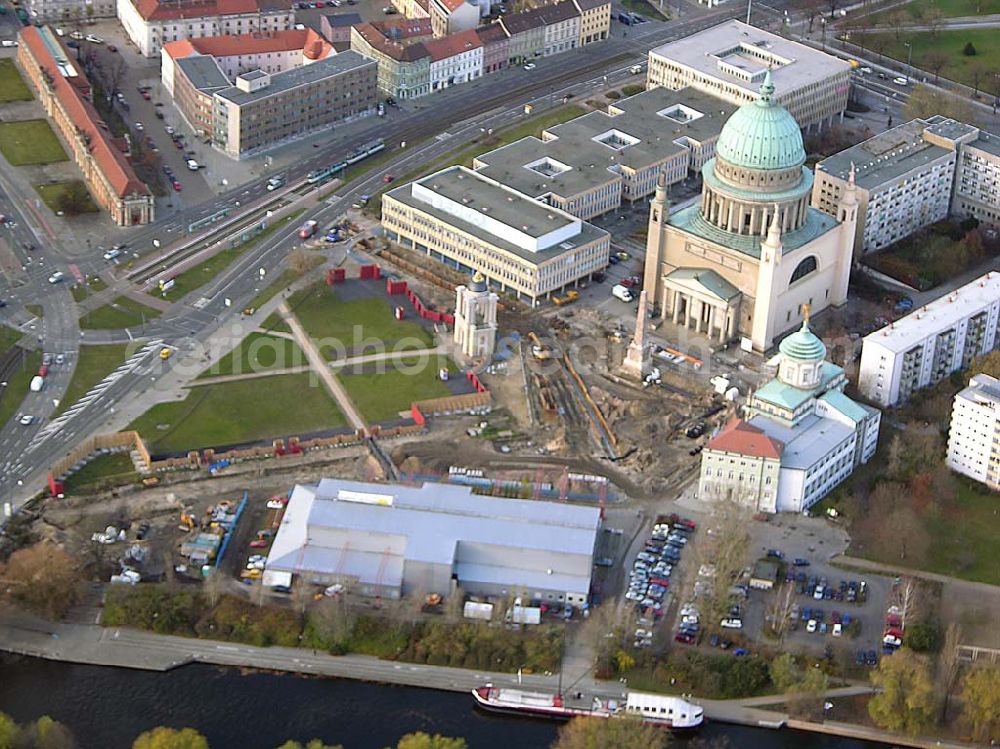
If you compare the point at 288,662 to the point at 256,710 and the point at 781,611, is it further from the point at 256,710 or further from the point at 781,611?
the point at 781,611

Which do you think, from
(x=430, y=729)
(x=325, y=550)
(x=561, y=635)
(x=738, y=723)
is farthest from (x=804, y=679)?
(x=325, y=550)

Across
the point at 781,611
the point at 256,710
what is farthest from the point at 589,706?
the point at 256,710

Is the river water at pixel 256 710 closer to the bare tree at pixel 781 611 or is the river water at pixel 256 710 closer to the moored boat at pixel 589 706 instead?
the moored boat at pixel 589 706

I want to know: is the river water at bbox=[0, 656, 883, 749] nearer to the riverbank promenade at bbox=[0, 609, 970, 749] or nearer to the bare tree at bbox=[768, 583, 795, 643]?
the riverbank promenade at bbox=[0, 609, 970, 749]

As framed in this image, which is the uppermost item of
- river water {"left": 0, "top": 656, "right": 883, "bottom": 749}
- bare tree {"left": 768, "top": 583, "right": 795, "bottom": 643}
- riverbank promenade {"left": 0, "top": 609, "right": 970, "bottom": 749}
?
bare tree {"left": 768, "top": 583, "right": 795, "bottom": 643}

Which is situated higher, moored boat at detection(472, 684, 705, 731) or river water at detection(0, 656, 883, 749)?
moored boat at detection(472, 684, 705, 731)

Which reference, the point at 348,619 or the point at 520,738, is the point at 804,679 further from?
the point at 348,619

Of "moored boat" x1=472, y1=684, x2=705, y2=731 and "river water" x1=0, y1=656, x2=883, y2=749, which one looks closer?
"river water" x1=0, y1=656, x2=883, y2=749

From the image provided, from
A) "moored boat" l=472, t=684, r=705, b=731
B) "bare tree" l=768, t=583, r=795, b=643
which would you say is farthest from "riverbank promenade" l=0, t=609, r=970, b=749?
"bare tree" l=768, t=583, r=795, b=643
